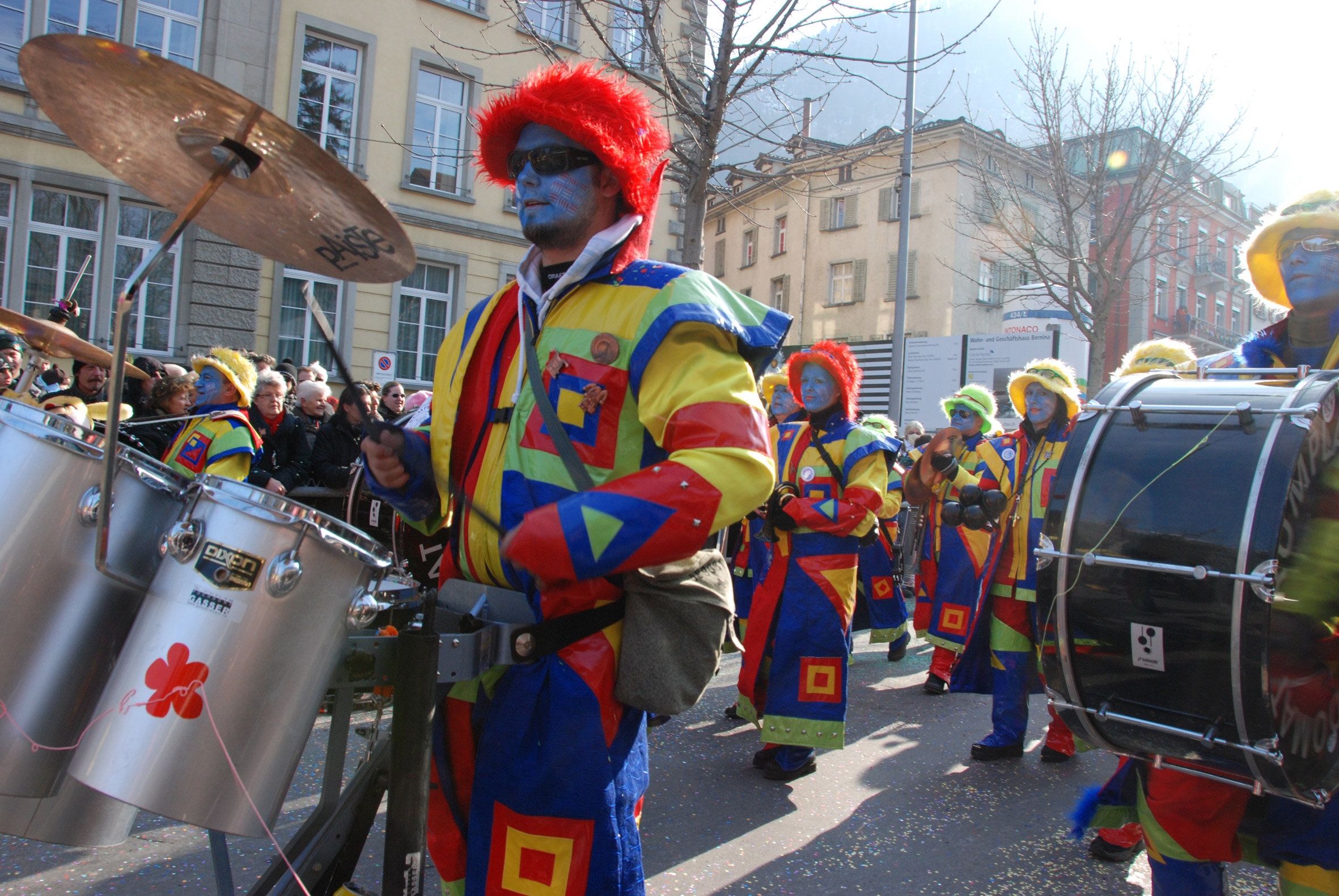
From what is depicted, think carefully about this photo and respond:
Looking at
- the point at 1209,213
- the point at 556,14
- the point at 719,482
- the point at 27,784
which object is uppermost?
the point at 1209,213

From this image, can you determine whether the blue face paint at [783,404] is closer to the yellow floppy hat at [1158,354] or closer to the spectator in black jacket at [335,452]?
the yellow floppy hat at [1158,354]

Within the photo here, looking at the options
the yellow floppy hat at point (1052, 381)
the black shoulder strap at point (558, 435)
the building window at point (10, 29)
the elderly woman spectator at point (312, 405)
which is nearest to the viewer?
the black shoulder strap at point (558, 435)

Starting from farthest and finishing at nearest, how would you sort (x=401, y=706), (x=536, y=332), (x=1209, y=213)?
(x=1209, y=213)
(x=536, y=332)
(x=401, y=706)

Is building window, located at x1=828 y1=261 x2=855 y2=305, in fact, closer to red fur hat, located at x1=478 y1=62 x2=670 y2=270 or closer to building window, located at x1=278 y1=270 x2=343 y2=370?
building window, located at x1=278 y1=270 x2=343 y2=370

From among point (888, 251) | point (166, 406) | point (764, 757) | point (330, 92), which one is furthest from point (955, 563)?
point (888, 251)

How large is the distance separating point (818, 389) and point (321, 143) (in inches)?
330

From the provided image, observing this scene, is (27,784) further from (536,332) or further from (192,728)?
(536,332)

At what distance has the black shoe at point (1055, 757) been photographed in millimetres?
4656

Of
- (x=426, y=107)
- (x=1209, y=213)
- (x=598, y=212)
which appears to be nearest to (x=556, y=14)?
(x=426, y=107)

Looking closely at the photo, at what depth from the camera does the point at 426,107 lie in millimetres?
14703

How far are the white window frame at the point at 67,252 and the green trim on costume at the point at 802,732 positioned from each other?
36.8ft

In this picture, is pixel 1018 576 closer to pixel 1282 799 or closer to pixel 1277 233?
pixel 1277 233

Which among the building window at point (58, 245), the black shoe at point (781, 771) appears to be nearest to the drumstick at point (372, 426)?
the black shoe at point (781, 771)

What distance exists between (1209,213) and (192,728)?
39812 mm
